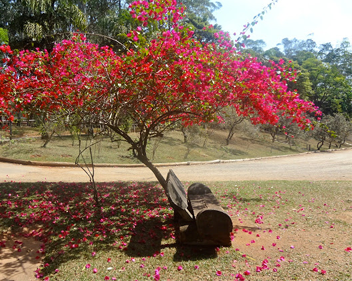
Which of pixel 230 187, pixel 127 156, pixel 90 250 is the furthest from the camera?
pixel 127 156

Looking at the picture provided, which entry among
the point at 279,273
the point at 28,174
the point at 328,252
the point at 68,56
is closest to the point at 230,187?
the point at 328,252

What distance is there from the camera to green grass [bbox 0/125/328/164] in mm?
13571

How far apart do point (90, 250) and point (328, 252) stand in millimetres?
3474

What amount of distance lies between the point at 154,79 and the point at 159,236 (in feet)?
8.60

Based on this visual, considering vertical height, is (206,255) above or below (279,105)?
below

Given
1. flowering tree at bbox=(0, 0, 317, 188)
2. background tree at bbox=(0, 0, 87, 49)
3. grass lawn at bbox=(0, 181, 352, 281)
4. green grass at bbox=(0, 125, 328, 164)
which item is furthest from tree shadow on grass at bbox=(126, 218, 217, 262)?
background tree at bbox=(0, 0, 87, 49)

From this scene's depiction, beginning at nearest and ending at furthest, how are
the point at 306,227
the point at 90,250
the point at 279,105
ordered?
the point at 90,250
the point at 306,227
the point at 279,105

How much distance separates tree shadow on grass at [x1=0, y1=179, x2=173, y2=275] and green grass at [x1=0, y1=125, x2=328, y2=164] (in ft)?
9.29

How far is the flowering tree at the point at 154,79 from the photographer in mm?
4319

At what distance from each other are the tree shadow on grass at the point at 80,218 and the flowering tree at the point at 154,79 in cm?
188

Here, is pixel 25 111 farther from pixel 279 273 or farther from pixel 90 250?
pixel 279 273

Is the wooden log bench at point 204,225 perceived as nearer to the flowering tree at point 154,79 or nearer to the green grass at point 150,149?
the flowering tree at point 154,79

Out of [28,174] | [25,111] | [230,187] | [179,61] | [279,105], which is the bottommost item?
[28,174]

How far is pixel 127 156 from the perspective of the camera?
15.1 meters
